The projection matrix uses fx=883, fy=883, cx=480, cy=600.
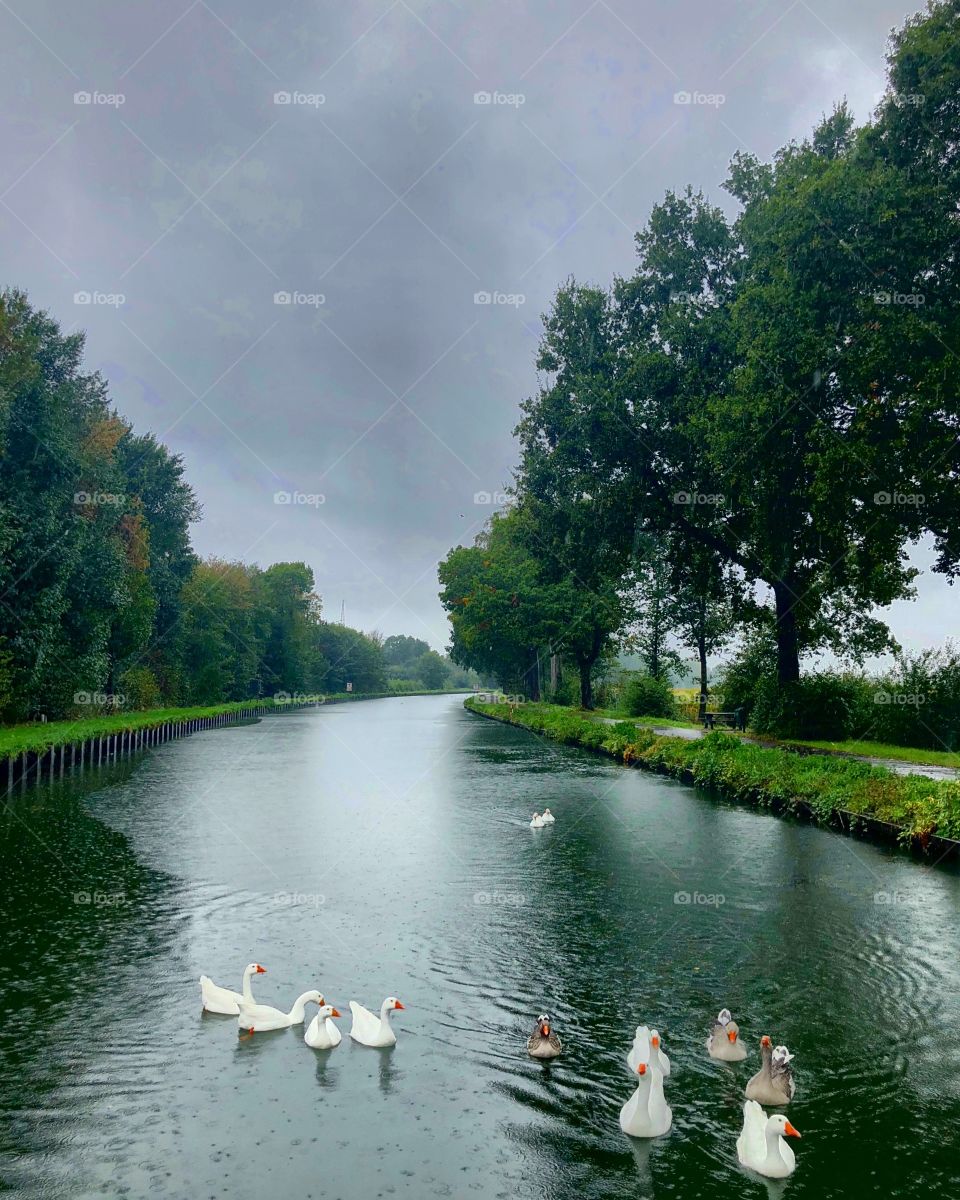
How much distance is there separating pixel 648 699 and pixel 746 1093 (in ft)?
144

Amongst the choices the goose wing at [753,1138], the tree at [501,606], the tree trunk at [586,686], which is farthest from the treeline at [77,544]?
the goose wing at [753,1138]

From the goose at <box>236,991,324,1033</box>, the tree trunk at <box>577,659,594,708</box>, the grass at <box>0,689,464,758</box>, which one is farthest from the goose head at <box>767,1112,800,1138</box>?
the tree trunk at <box>577,659,594,708</box>

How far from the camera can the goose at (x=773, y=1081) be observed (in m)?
7.26

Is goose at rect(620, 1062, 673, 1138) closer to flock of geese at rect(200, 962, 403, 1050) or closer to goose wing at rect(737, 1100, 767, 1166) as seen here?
→ goose wing at rect(737, 1100, 767, 1166)

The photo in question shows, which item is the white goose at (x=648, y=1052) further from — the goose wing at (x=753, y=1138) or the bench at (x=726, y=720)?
the bench at (x=726, y=720)

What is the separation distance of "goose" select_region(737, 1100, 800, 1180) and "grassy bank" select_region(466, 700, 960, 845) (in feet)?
36.5

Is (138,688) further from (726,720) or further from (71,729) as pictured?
(726,720)

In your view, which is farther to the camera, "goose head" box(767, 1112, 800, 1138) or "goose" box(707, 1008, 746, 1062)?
"goose" box(707, 1008, 746, 1062)

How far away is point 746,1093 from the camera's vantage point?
743 cm

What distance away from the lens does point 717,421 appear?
2652cm

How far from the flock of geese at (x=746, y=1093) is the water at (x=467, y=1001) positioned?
11 centimetres

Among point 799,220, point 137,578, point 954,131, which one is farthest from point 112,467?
point 954,131

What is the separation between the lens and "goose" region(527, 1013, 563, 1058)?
8.08 meters

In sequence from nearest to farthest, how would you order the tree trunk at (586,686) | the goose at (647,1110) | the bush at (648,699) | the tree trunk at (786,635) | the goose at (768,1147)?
the goose at (768,1147) → the goose at (647,1110) → the tree trunk at (786,635) → the bush at (648,699) → the tree trunk at (586,686)
